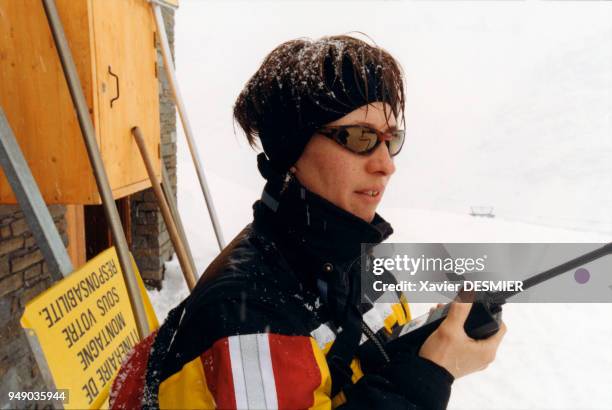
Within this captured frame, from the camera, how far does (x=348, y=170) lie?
1469 mm

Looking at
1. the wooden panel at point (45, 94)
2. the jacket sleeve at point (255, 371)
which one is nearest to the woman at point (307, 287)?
the jacket sleeve at point (255, 371)

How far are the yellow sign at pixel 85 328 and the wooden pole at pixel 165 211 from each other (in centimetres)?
100

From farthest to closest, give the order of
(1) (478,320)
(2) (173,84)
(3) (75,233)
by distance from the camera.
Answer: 1. (2) (173,84)
2. (3) (75,233)
3. (1) (478,320)

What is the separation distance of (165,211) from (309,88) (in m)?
2.65

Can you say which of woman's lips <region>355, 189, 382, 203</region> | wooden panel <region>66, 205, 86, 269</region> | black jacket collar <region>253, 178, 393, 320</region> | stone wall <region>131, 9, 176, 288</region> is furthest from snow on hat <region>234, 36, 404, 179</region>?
stone wall <region>131, 9, 176, 288</region>

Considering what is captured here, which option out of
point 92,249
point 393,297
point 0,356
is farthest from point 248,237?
point 92,249

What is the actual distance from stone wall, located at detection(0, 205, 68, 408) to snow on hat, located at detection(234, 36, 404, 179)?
8.31 feet

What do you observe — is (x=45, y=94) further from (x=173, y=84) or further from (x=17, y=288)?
(x=173, y=84)

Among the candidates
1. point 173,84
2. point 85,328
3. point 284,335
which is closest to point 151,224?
point 173,84

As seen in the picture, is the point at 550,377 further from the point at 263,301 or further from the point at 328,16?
the point at 328,16

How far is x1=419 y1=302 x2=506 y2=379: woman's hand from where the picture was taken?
4.27ft

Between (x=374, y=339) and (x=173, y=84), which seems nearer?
(x=374, y=339)

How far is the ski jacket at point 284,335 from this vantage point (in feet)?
3.60

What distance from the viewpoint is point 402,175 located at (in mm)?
34438
